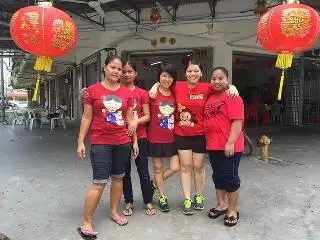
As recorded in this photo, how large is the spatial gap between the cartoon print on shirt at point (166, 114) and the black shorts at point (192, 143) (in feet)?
0.61

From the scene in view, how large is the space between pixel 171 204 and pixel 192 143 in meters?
0.89

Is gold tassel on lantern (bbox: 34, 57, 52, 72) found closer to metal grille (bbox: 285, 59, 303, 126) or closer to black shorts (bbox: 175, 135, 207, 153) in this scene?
black shorts (bbox: 175, 135, 207, 153)

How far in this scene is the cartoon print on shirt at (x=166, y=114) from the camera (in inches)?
167

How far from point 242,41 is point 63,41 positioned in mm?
8024

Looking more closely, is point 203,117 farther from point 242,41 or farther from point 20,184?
point 242,41

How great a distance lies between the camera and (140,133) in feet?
13.9

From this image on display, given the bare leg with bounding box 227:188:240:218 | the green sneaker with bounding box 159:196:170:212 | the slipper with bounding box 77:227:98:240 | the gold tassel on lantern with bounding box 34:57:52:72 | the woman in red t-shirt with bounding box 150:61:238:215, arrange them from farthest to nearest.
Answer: the gold tassel on lantern with bounding box 34:57:52:72, the green sneaker with bounding box 159:196:170:212, the woman in red t-shirt with bounding box 150:61:238:215, the bare leg with bounding box 227:188:240:218, the slipper with bounding box 77:227:98:240

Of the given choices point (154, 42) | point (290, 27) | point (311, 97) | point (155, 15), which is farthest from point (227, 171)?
point (311, 97)

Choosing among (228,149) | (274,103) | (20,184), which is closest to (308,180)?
(228,149)

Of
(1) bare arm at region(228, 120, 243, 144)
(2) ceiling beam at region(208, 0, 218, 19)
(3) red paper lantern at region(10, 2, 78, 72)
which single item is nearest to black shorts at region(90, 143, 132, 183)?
(1) bare arm at region(228, 120, 243, 144)

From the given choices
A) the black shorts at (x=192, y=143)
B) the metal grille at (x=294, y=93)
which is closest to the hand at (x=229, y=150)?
the black shorts at (x=192, y=143)

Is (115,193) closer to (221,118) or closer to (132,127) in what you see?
(132,127)

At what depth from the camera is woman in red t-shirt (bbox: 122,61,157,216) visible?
413 centimetres

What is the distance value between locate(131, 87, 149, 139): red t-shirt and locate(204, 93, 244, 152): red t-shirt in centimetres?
66
